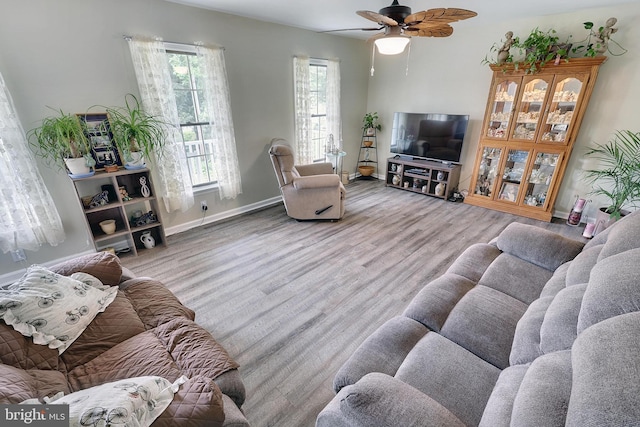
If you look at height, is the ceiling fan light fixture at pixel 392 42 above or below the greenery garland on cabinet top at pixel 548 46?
below

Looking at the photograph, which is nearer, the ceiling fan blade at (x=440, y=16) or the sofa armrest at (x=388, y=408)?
the sofa armrest at (x=388, y=408)

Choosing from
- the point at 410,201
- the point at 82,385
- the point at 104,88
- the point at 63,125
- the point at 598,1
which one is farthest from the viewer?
the point at 410,201

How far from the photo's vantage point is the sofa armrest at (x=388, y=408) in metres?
0.85

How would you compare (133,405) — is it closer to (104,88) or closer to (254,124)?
(104,88)

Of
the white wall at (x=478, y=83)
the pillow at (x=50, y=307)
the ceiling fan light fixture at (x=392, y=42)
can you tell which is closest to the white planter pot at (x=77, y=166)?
the pillow at (x=50, y=307)

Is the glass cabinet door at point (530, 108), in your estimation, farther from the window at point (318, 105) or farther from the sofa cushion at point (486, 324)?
the sofa cushion at point (486, 324)

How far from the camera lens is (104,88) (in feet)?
8.79

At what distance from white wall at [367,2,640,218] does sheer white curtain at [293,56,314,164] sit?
1726 millimetres

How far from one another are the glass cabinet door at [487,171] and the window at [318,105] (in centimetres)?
248

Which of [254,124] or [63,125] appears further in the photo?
[254,124]

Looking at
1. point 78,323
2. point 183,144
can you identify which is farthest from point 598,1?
point 78,323

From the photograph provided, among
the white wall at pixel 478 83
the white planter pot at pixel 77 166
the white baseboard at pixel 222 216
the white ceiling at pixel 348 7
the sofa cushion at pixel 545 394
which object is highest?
the white ceiling at pixel 348 7

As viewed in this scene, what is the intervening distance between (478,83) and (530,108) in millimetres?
823

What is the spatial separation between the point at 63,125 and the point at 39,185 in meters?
0.58
